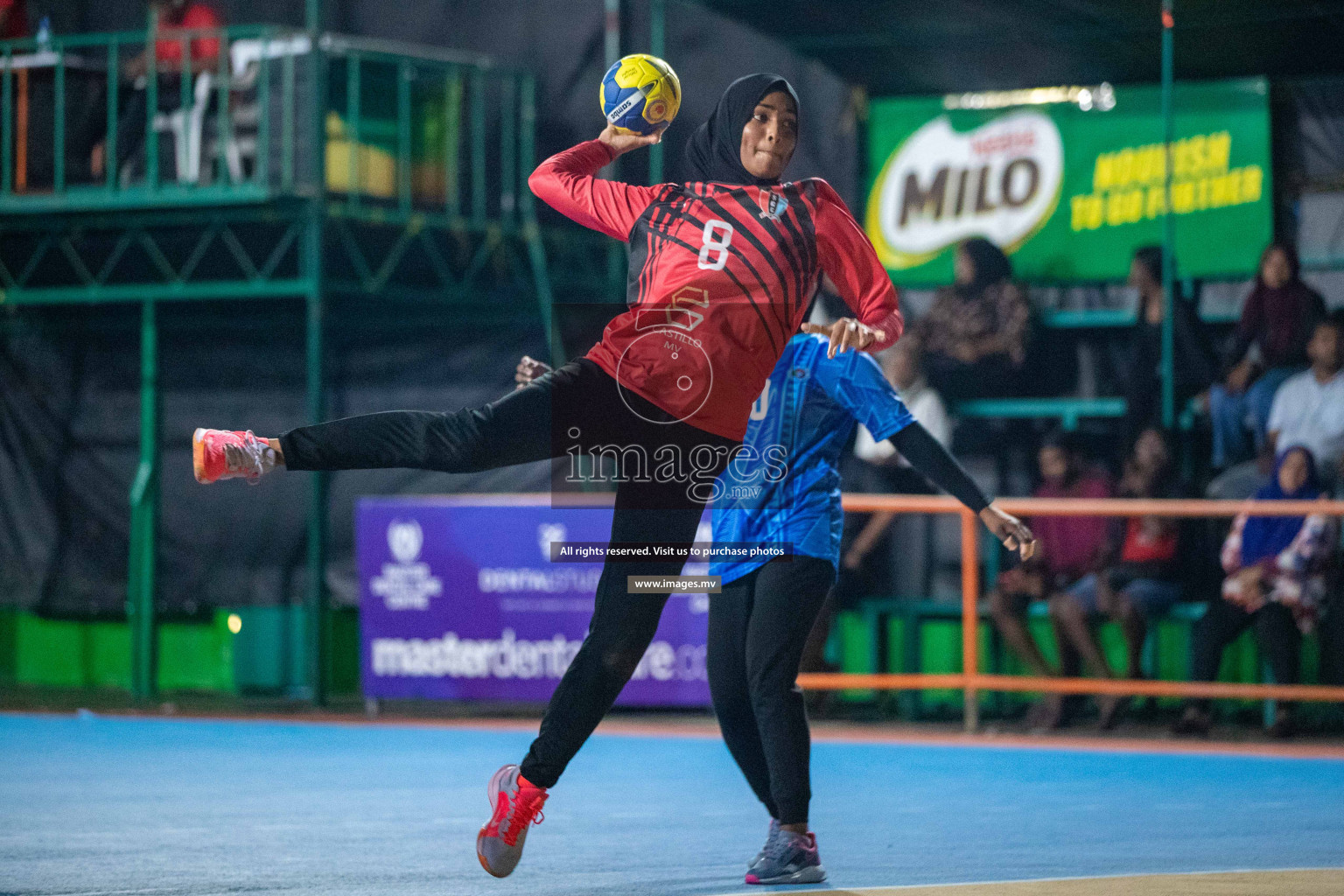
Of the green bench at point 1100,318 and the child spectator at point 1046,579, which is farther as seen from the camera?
the green bench at point 1100,318

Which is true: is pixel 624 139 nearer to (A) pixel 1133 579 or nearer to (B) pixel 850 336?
(B) pixel 850 336

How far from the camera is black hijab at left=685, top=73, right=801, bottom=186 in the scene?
5.40 meters

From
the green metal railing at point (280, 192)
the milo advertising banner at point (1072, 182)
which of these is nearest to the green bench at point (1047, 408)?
the milo advertising banner at point (1072, 182)

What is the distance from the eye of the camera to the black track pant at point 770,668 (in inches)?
229

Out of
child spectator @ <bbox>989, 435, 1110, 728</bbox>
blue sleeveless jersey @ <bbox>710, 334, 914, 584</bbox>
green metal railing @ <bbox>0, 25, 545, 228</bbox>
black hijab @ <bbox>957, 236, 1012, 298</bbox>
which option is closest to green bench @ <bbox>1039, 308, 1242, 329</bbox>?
black hijab @ <bbox>957, 236, 1012, 298</bbox>

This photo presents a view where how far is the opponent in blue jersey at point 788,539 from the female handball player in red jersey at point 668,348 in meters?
0.49

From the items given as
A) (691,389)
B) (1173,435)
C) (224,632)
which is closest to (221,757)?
(224,632)

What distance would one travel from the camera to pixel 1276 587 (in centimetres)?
1066

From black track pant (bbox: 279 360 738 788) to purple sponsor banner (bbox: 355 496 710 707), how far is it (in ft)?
18.2

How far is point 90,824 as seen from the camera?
7309 millimetres

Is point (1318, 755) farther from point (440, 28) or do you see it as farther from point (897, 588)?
point (440, 28)

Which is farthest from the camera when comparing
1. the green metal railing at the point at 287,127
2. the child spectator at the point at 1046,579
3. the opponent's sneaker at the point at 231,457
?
the green metal railing at the point at 287,127

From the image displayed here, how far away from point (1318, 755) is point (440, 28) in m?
9.28

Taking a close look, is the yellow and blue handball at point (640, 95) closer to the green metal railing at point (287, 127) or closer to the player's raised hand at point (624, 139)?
the player's raised hand at point (624, 139)
